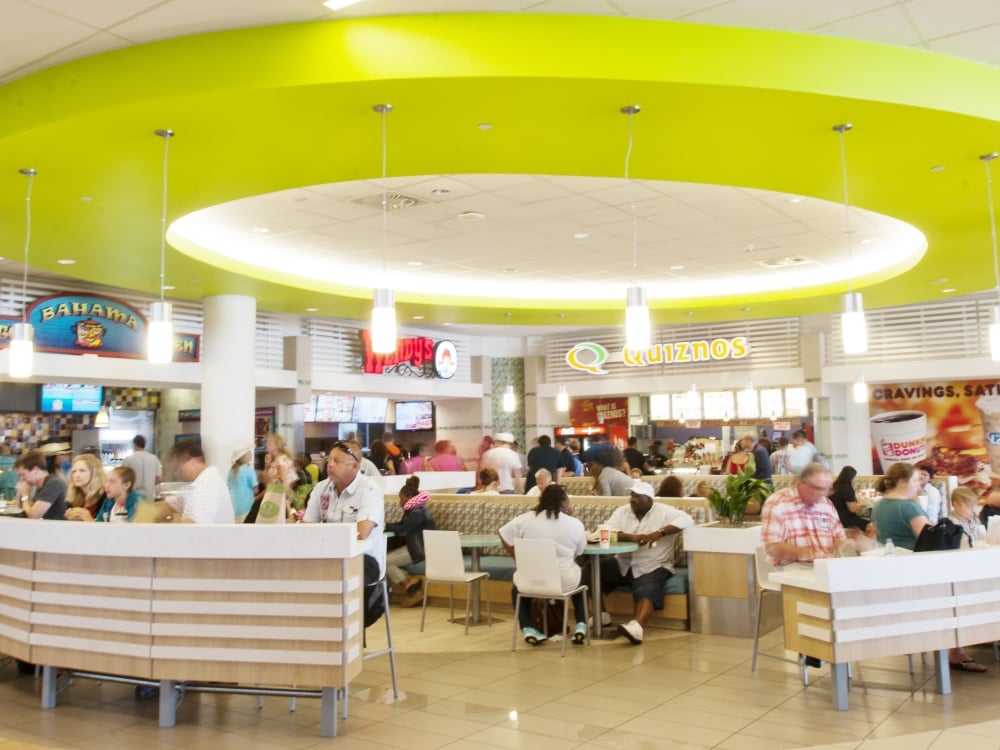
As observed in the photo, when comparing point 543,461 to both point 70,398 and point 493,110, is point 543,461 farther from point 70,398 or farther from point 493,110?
point 493,110

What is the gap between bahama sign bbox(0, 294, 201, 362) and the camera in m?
9.91

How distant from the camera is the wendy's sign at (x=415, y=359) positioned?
13812mm

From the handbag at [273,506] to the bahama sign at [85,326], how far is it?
17.5 feet

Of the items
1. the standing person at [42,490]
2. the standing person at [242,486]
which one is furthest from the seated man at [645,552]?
the standing person at [42,490]

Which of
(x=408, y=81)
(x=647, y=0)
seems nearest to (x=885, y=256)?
(x=647, y=0)

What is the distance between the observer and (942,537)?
17.6 feet

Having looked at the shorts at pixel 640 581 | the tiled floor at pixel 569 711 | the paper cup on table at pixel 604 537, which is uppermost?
the paper cup on table at pixel 604 537

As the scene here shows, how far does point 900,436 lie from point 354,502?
10.9 meters

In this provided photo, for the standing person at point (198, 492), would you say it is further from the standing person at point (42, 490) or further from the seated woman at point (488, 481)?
the seated woman at point (488, 481)

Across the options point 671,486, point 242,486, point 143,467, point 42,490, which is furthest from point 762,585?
point 143,467

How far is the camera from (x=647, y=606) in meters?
6.72

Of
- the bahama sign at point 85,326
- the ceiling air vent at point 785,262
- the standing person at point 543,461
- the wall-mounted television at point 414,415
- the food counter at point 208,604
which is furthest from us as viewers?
the wall-mounted television at point 414,415

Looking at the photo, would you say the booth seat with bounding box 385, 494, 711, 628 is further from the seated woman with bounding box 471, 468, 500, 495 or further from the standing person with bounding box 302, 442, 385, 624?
the standing person with bounding box 302, 442, 385, 624

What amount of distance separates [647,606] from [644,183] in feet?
10.9
